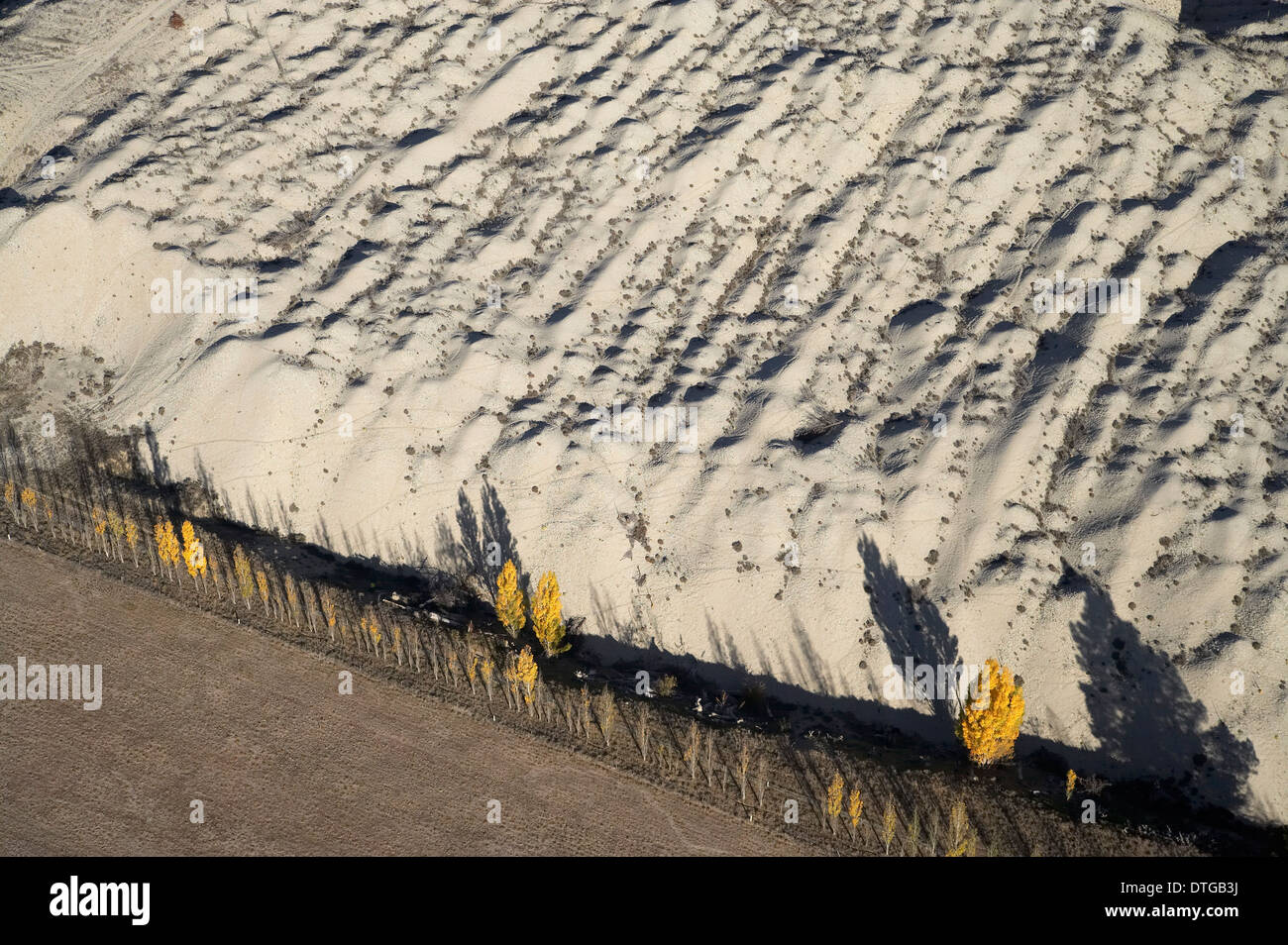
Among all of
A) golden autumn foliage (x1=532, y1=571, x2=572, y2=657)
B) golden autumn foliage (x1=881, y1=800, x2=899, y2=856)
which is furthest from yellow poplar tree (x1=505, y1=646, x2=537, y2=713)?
golden autumn foliage (x1=881, y1=800, x2=899, y2=856)

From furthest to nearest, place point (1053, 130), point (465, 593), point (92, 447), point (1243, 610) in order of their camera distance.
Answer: point (1053, 130) < point (92, 447) < point (465, 593) < point (1243, 610)

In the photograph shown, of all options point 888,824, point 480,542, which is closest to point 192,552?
point 480,542

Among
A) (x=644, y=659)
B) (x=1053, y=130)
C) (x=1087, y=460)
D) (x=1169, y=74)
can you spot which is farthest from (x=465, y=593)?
(x=1169, y=74)

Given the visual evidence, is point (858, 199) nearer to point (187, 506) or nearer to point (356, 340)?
point (356, 340)

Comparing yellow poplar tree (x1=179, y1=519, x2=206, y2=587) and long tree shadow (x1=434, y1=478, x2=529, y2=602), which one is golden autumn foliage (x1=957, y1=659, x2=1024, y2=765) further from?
yellow poplar tree (x1=179, y1=519, x2=206, y2=587)

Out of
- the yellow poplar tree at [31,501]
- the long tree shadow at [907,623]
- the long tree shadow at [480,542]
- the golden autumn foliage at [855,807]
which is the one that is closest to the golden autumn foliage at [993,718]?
the long tree shadow at [907,623]

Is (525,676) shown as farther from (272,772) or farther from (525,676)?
(272,772)
